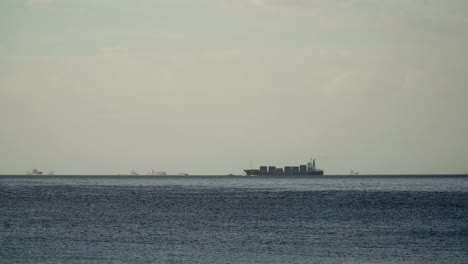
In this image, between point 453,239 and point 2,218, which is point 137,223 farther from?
point 453,239

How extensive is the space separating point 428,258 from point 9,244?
3426 centimetres

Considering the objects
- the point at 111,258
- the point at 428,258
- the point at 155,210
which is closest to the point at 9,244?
the point at 111,258

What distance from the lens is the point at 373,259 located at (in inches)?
2267

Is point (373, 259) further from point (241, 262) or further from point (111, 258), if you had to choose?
point (111, 258)

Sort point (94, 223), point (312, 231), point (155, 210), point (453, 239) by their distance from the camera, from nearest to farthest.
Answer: point (453, 239)
point (312, 231)
point (94, 223)
point (155, 210)

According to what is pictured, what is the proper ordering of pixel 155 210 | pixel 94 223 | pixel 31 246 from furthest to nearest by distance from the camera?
1. pixel 155 210
2. pixel 94 223
3. pixel 31 246

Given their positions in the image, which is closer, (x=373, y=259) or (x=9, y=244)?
(x=373, y=259)

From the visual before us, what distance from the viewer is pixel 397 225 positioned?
87.8 metres

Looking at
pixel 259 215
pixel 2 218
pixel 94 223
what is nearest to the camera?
pixel 94 223

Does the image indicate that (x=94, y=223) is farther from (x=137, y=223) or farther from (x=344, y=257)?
(x=344, y=257)

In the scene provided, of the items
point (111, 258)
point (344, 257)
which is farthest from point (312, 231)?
point (111, 258)

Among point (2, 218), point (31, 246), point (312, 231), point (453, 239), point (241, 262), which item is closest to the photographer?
point (241, 262)

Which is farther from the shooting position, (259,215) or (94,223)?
(259,215)

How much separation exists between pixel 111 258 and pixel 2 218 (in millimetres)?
41804
